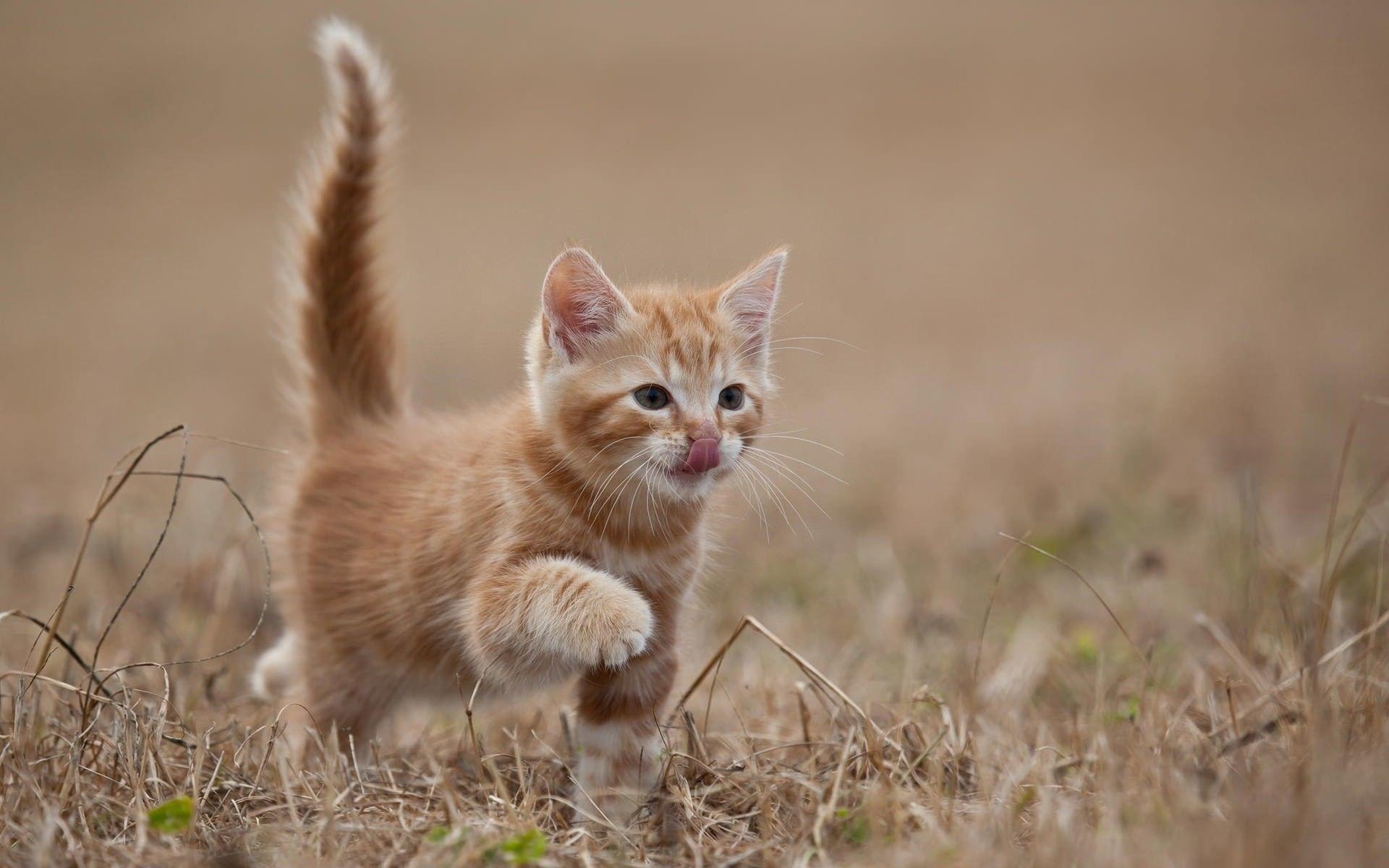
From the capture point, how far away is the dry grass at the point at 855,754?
6.18 feet

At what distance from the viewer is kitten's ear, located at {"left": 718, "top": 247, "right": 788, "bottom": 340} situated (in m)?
2.81

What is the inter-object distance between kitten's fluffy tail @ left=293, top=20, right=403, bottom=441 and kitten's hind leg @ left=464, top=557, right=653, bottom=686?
108 cm

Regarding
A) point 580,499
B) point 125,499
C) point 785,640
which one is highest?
point 580,499

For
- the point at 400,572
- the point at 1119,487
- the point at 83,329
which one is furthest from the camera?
the point at 83,329

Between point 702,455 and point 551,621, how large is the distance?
1.54 feet

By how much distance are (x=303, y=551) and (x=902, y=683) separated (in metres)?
1.70

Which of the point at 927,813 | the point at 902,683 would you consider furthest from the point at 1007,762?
the point at 902,683

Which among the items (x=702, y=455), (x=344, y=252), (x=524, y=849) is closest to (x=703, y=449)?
(x=702, y=455)

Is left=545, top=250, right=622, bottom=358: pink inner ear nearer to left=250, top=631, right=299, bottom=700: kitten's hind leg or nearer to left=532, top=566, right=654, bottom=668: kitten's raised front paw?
left=532, top=566, right=654, bottom=668: kitten's raised front paw

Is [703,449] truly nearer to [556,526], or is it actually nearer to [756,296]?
[556,526]

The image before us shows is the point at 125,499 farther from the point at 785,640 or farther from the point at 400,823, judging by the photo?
the point at 400,823

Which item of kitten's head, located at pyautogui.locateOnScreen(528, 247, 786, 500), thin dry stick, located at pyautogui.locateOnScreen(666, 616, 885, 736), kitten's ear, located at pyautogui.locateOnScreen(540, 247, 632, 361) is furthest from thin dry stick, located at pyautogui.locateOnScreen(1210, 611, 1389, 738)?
kitten's ear, located at pyautogui.locateOnScreen(540, 247, 632, 361)

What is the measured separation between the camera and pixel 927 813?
205 cm

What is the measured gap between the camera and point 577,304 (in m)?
2.65
